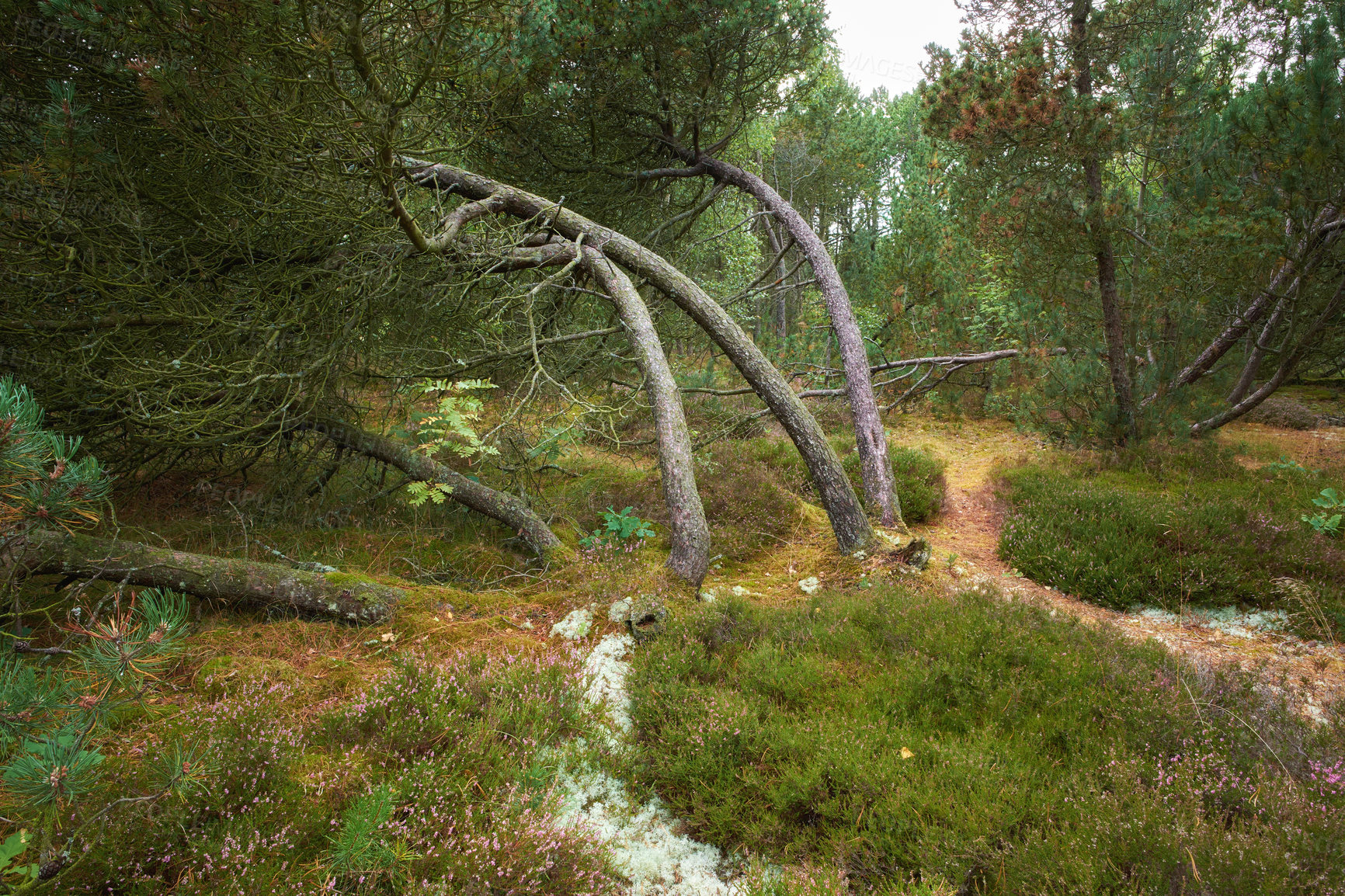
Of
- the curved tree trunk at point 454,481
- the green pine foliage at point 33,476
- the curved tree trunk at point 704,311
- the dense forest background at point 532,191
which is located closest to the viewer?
the green pine foliage at point 33,476

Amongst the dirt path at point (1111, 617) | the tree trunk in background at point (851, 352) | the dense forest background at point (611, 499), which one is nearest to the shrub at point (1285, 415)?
the dirt path at point (1111, 617)

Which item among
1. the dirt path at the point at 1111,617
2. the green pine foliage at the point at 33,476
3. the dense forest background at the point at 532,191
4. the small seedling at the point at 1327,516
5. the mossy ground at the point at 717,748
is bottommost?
the dirt path at the point at 1111,617

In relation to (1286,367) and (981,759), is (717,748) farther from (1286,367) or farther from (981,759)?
(1286,367)

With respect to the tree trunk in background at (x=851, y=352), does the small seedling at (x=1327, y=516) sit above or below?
below

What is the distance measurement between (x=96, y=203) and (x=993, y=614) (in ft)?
24.1

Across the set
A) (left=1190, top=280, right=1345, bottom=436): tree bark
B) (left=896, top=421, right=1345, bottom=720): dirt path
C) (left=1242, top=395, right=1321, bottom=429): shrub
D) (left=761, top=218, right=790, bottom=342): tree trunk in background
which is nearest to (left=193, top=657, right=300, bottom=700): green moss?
(left=896, top=421, right=1345, bottom=720): dirt path

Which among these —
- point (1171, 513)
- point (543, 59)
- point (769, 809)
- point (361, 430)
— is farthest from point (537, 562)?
point (1171, 513)

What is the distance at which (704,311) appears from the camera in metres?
6.94

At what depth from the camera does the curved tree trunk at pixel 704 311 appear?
6656 mm

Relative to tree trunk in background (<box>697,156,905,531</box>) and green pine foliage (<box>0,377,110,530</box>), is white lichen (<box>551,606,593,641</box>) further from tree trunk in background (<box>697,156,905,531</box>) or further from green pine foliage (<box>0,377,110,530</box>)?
tree trunk in background (<box>697,156,905,531</box>)

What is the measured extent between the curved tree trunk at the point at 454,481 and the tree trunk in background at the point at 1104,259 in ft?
26.9

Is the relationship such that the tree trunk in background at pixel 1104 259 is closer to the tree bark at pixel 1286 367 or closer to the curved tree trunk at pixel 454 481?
the tree bark at pixel 1286 367

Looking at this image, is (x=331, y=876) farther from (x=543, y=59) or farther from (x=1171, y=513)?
(x=1171, y=513)

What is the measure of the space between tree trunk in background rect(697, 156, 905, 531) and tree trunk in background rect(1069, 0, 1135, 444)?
3608 millimetres
